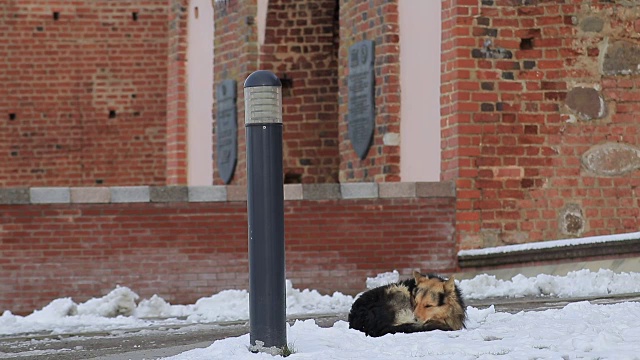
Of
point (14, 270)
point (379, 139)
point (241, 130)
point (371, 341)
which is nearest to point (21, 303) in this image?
point (14, 270)

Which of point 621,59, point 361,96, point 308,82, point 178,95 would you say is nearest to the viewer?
point 621,59

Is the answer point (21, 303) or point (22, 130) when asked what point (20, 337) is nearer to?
point (21, 303)

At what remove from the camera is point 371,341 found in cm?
811

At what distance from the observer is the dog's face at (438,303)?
8812 mm

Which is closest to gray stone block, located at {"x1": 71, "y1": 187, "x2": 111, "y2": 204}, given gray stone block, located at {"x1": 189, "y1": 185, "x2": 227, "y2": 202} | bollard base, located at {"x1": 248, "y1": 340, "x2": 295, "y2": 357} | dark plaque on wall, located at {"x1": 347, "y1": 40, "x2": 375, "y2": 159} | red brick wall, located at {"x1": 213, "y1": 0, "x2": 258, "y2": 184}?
gray stone block, located at {"x1": 189, "y1": 185, "x2": 227, "y2": 202}

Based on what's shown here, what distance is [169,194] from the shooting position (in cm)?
1420

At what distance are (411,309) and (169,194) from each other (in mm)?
5698

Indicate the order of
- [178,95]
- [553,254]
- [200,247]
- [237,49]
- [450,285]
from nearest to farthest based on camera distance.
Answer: [450,285] → [553,254] → [200,247] → [237,49] → [178,95]

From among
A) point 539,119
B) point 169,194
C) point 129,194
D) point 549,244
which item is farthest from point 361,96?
point 549,244

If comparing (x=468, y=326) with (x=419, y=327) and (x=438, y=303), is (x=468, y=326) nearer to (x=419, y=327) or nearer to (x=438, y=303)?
(x=438, y=303)

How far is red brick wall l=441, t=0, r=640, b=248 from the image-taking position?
1426 centimetres

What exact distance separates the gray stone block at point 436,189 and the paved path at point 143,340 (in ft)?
8.12

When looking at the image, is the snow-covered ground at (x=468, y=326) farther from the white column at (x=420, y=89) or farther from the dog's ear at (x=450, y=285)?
the white column at (x=420, y=89)

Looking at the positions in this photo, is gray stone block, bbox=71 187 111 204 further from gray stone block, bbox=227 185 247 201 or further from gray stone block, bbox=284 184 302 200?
gray stone block, bbox=284 184 302 200
